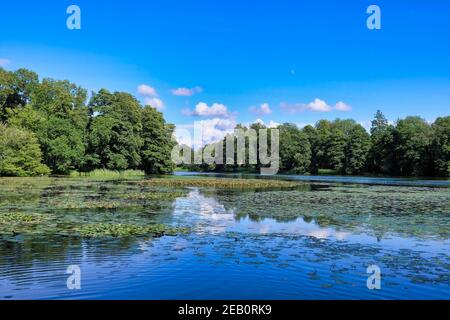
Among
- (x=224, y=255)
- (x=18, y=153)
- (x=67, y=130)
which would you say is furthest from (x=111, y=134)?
(x=224, y=255)

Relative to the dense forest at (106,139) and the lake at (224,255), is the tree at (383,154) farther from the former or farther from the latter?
the lake at (224,255)

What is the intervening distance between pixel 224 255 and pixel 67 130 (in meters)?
55.3

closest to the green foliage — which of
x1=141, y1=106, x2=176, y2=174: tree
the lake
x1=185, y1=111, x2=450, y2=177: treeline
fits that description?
x1=185, y1=111, x2=450, y2=177: treeline

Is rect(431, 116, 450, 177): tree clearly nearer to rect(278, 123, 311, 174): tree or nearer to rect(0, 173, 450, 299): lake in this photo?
rect(278, 123, 311, 174): tree

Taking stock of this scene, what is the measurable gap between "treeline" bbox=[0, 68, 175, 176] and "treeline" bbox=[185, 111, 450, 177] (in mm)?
41763

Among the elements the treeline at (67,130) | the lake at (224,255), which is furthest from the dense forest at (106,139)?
the lake at (224,255)

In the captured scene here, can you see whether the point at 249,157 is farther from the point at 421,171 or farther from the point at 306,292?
the point at 306,292

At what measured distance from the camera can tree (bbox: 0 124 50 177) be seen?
5153 centimetres

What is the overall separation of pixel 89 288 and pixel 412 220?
1534 centimetres

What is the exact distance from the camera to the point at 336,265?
1064cm

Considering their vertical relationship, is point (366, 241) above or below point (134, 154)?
below

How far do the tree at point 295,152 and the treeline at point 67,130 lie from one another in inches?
1577

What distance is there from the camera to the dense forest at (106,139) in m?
58.7
